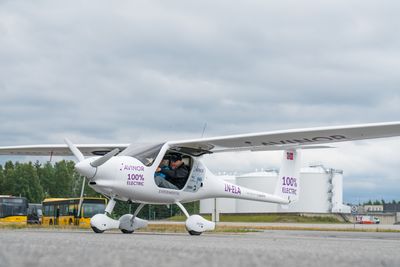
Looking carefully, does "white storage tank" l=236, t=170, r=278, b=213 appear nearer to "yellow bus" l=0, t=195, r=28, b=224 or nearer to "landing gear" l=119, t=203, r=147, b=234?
"yellow bus" l=0, t=195, r=28, b=224

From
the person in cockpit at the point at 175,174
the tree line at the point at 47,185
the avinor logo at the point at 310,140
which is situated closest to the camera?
the person in cockpit at the point at 175,174

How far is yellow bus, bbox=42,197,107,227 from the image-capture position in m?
40.9

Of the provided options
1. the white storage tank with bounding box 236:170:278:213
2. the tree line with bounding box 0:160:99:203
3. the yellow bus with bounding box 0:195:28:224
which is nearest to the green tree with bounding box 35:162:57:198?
the tree line with bounding box 0:160:99:203

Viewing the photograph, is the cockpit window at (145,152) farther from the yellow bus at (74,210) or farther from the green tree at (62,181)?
the green tree at (62,181)

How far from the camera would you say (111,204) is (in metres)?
17.6

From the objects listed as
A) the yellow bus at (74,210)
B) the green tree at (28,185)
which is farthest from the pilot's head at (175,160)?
the green tree at (28,185)

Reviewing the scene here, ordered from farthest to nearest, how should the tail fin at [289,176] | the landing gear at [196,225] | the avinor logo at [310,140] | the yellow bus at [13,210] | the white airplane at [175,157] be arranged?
the yellow bus at [13,210] < the tail fin at [289,176] < the avinor logo at [310,140] < the landing gear at [196,225] < the white airplane at [175,157]

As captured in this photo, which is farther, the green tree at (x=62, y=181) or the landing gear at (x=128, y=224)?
the green tree at (x=62, y=181)

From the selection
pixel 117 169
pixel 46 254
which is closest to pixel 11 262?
pixel 46 254

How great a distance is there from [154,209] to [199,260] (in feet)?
312

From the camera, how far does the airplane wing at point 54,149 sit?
21406 mm

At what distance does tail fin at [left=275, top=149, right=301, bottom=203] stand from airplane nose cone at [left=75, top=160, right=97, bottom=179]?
8534 millimetres

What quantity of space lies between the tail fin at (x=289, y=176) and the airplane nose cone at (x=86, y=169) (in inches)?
336

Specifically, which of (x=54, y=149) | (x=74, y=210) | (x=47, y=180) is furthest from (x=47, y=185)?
(x=54, y=149)
